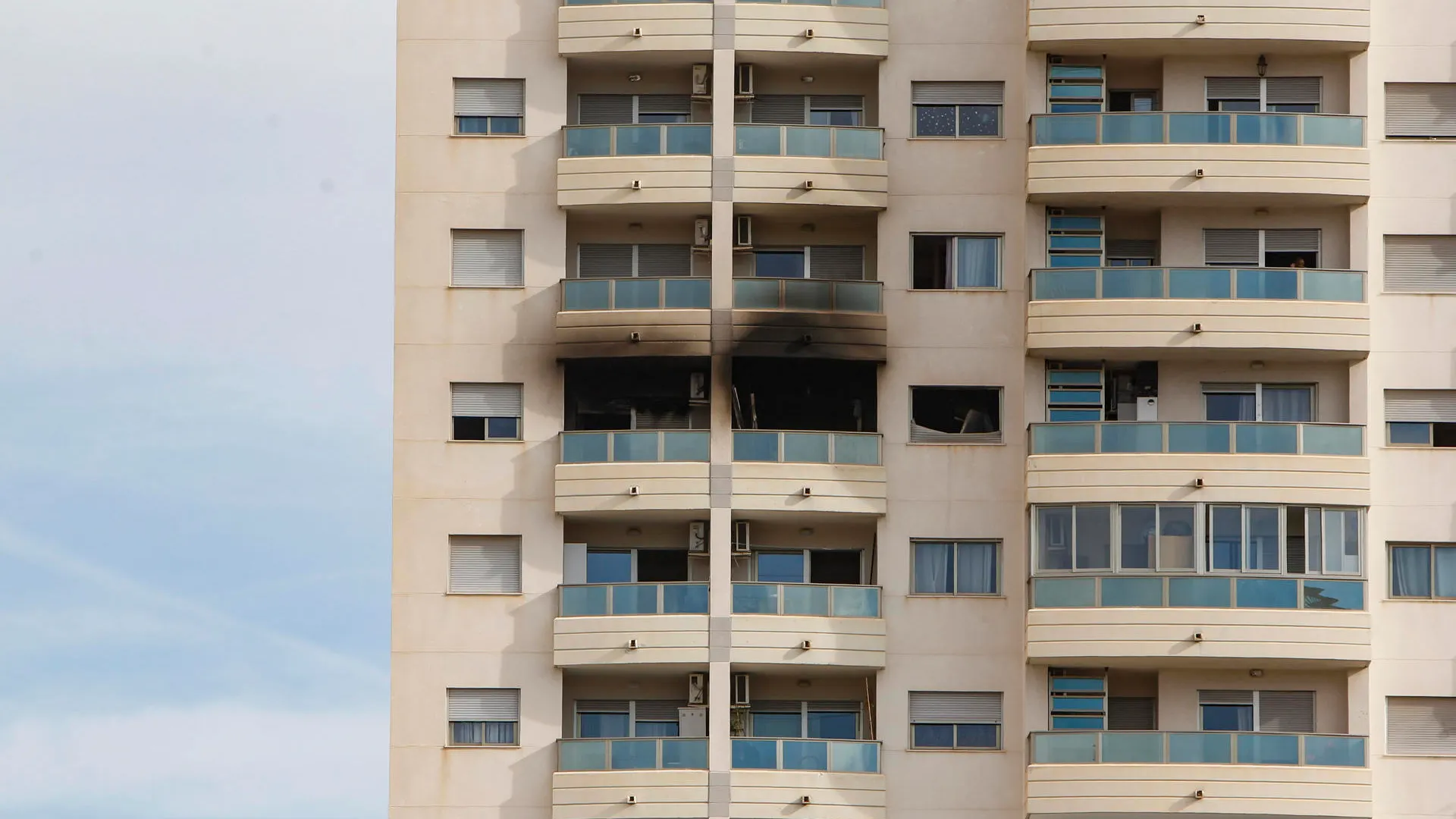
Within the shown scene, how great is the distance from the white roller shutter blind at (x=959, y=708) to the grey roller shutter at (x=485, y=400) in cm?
1054

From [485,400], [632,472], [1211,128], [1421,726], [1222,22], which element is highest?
[1222,22]

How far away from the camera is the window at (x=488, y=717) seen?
50531 mm

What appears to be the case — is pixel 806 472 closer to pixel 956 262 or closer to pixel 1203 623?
pixel 956 262

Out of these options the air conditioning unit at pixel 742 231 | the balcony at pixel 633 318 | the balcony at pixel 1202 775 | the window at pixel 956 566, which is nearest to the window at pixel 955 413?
the window at pixel 956 566

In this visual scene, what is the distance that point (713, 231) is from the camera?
51.8m

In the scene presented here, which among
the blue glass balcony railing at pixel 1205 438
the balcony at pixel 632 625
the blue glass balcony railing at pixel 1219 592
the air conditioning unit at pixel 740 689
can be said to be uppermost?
the blue glass balcony railing at pixel 1205 438

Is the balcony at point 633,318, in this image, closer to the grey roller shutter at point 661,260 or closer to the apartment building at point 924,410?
the apartment building at point 924,410

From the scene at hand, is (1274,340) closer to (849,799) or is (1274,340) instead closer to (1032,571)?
(1032,571)

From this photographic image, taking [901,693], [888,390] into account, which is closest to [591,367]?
[888,390]

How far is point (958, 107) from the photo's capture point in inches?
2084

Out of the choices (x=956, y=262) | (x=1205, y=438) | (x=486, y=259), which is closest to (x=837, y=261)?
(x=956, y=262)

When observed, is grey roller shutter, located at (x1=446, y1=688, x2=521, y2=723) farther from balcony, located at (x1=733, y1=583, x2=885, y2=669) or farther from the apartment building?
balcony, located at (x1=733, y1=583, x2=885, y2=669)

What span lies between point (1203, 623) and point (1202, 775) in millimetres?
3060

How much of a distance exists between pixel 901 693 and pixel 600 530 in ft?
24.2
